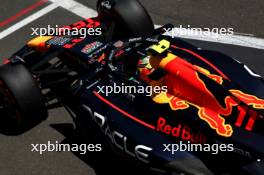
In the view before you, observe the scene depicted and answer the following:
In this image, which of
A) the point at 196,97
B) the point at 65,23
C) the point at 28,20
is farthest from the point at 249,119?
the point at 28,20

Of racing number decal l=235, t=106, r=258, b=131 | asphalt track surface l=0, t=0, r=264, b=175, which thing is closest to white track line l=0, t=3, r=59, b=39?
asphalt track surface l=0, t=0, r=264, b=175

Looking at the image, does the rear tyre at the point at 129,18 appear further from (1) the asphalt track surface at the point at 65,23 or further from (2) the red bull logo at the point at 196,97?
(2) the red bull logo at the point at 196,97

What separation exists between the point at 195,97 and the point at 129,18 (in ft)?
7.44

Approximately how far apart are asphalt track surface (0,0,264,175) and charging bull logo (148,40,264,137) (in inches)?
62.3

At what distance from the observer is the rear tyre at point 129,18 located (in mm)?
7613

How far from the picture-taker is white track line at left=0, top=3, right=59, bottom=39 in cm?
937

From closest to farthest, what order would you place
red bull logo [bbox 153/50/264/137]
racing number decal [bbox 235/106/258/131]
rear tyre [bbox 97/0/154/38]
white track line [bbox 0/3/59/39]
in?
1. racing number decal [bbox 235/106/258/131]
2. red bull logo [bbox 153/50/264/137]
3. rear tyre [bbox 97/0/154/38]
4. white track line [bbox 0/3/59/39]

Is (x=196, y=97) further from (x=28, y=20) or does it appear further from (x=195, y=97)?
(x=28, y=20)

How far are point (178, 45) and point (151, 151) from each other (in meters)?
1.90

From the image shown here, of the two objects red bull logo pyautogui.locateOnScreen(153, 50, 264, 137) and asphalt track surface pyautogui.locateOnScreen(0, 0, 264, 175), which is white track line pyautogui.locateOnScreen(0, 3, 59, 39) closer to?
asphalt track surface pyautogui.locateOnScreen(0, 0, 264, 175)

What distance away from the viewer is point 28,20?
31.6ft

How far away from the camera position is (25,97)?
6594mm

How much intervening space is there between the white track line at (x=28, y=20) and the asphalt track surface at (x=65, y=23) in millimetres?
93

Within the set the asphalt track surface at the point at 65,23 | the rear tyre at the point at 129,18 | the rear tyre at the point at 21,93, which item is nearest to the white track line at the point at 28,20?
the asphalt track surface at the point at 65,23
